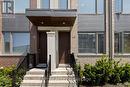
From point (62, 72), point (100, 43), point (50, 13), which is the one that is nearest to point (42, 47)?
point (62, 72)

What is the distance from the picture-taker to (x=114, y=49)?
2298 centimetres

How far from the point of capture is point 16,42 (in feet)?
74.6

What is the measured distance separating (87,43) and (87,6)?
280 cm

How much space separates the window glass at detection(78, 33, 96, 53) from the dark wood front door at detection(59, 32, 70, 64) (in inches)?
35.8

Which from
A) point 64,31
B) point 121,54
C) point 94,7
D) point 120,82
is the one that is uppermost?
point 94,7

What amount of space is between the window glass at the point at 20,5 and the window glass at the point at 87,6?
13.2 feet

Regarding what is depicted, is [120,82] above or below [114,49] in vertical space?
below

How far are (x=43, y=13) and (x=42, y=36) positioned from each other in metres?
4.66

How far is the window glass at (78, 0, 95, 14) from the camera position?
2303cm

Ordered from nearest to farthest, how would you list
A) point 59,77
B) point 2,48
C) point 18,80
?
point 18,80 < point 59,77 < point 2,48

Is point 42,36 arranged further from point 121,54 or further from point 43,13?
point 121,54

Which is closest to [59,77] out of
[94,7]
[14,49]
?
[14,49]

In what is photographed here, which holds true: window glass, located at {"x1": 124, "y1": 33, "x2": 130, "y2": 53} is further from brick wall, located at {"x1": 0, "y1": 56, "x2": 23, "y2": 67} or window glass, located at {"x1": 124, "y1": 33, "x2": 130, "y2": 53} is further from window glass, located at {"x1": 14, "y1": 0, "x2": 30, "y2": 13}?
brick wall, located at {"x1": 0, "y1": 56, "x2": 23, "y2": 67}

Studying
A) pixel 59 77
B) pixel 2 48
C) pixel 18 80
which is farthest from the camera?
pixel 2 48
